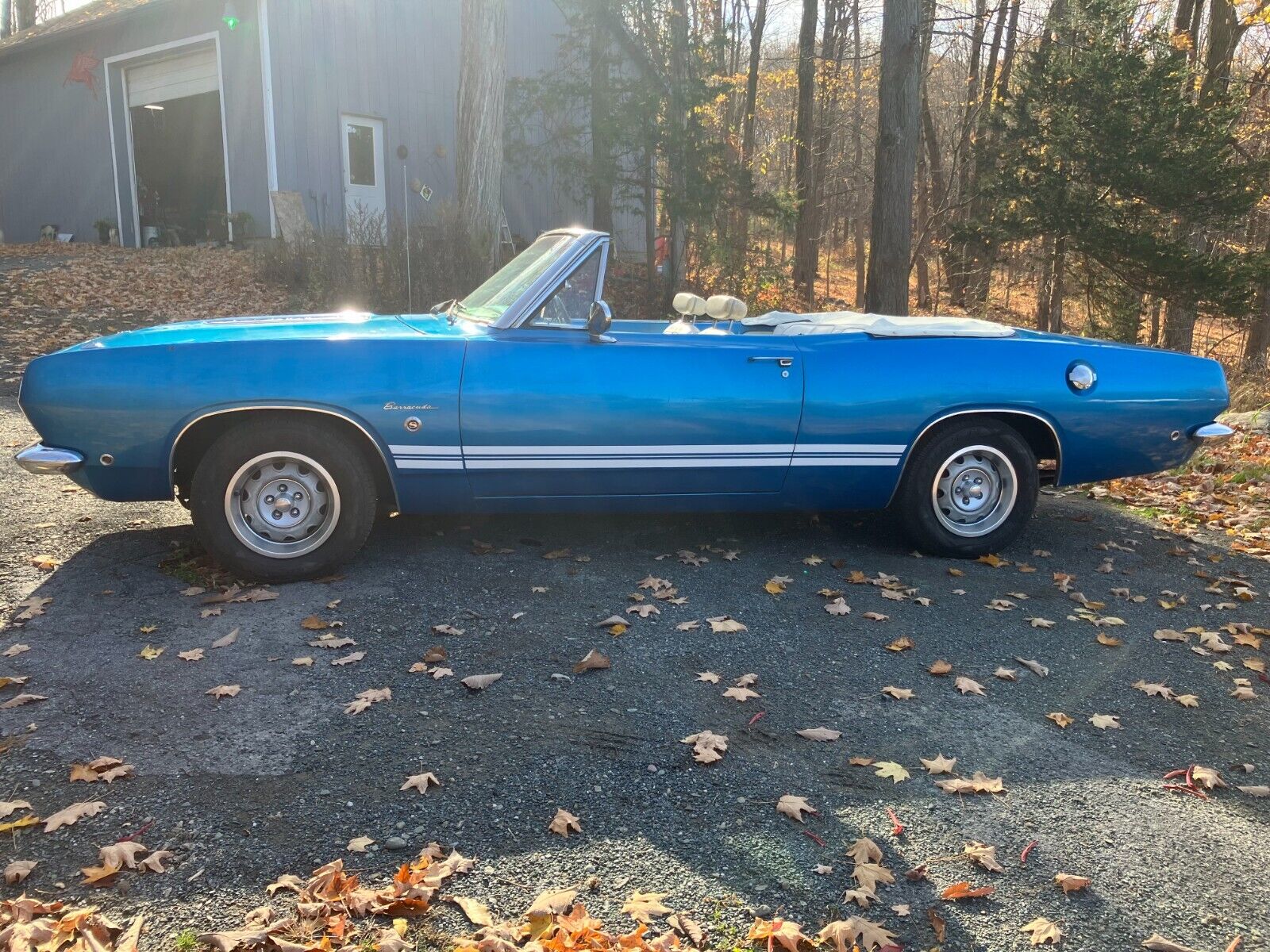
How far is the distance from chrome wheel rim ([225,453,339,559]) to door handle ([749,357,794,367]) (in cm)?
204

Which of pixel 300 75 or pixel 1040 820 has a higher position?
pixel 300 75

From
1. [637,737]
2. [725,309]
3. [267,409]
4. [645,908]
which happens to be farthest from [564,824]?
[725,309]

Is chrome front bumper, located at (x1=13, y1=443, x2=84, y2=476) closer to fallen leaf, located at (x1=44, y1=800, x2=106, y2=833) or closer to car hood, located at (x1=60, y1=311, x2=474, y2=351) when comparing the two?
car hood, located at (x1=60, y1=311, x2=474, y2=351)

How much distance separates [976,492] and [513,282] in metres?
2.61

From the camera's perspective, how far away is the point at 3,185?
2111 cm

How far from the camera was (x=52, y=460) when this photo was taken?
420 centimetres

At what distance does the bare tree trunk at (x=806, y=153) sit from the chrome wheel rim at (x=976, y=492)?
18.4 m

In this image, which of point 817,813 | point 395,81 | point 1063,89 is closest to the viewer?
point 817,813

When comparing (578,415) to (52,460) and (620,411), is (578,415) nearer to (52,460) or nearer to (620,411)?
(620,411)

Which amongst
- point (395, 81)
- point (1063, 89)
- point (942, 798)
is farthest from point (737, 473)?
point (395, 81)

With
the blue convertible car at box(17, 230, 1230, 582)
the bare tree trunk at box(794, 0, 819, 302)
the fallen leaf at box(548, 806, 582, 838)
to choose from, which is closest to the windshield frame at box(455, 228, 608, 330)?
the blue convertible car at box(17, 230, 1230, 582)

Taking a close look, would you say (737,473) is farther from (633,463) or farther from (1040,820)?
(1040,820)

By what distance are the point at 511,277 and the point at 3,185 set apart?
2128 centimetres

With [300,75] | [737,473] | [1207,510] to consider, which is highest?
[300,75]
